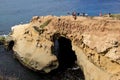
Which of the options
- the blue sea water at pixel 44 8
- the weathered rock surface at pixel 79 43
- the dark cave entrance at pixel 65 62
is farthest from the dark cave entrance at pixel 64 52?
the blue sea water at pixel 44 8

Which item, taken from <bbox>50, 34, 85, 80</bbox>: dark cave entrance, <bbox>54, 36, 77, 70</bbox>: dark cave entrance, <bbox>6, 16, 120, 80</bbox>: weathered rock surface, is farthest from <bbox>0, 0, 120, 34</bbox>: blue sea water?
<bbox>6, 16, 120, 80</bbox>: weathered rock surface

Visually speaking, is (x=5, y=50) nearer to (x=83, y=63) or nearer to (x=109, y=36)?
(x=83, y=63)

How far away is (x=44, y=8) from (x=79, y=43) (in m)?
55.8

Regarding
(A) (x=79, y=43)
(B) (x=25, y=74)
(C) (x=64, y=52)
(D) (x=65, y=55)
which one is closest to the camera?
(A) (x=79, y=43)

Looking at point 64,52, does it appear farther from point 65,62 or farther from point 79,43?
point 79,43

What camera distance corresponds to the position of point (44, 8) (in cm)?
9644

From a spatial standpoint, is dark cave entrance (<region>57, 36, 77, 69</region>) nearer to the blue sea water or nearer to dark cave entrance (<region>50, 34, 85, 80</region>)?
dark cave entrance (<region>50, 34, 85, 80</region>)

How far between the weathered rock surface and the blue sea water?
25978mm

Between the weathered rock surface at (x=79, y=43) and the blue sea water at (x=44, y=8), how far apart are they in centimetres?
2598

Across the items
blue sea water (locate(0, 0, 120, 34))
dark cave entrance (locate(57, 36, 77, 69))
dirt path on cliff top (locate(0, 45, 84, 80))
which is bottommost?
dirt path on cliff top (locate(0, 45, 84, 80))

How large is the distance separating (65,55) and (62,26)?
19.4ft

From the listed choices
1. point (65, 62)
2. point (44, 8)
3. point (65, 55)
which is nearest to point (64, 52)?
point (65, 55)

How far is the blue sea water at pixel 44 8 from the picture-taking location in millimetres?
84088

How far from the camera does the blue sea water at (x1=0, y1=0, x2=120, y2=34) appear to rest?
84088 mm
